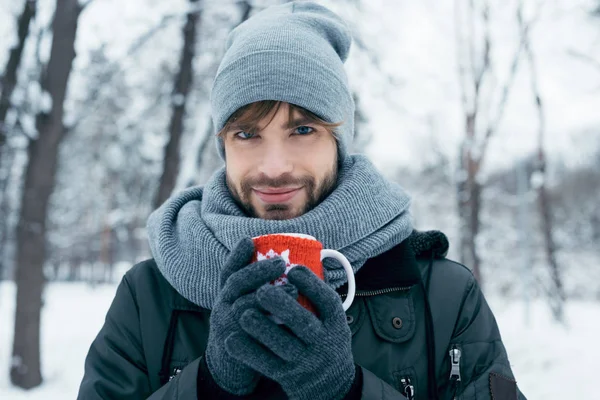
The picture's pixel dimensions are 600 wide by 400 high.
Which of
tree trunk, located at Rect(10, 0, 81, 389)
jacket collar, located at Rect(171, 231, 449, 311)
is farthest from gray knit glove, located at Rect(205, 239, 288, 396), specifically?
tree trunk, located at Rect(10, 0, 81, 389)

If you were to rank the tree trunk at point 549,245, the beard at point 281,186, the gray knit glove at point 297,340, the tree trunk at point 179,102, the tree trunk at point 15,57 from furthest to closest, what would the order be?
1. the tree trunk at point 549,245
2. the tree trunk at point 179,102
3. the tree trunk at point 15,57
4. the beard at point 281,186
5. the gray knit glove at point 297,340

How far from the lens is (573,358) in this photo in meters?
7.48

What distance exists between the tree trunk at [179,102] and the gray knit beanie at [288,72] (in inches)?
254

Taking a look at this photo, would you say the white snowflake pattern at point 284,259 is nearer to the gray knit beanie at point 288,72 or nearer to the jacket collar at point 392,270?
the jacket collar at point 392,270

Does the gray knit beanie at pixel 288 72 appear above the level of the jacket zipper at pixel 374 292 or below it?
above

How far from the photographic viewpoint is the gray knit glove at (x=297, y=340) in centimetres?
101

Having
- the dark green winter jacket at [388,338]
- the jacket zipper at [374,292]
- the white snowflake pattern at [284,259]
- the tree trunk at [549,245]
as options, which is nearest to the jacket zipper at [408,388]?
the dark green winter jacket at [388,338]

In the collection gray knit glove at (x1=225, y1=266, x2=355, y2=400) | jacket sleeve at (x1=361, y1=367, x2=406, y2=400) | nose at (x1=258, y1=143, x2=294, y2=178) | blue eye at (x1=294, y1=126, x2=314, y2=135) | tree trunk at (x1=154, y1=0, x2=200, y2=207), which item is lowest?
jacket sleeve at (x1=361, y1=367, x2=406, y2=400)

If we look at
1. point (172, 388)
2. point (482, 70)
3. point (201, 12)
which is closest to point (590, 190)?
point (482, 70)

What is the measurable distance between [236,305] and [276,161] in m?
0.51

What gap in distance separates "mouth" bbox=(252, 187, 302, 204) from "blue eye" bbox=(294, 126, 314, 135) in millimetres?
176

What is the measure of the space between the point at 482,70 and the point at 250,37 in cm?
835

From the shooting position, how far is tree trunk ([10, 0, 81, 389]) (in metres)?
6.27

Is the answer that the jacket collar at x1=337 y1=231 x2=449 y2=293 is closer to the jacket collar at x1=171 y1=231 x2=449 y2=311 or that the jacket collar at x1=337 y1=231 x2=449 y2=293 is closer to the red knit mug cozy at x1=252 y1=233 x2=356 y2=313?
the jacket collar at x1=171 y1=231 x2=449 y2=311
